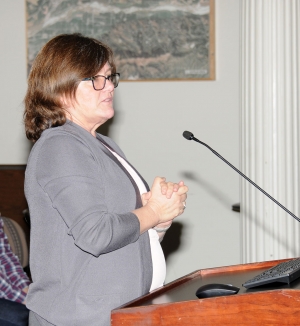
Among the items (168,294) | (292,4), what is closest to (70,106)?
(168,294)

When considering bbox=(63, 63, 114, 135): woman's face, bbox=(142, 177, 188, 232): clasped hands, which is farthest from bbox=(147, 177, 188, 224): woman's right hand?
bbox=(63, 63, 114, 135): woman's face

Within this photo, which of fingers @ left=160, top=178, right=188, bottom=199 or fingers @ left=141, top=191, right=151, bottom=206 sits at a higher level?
fingers @ left=160, top=178, right=188, bottom=199

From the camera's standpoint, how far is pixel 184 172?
4.55 meters

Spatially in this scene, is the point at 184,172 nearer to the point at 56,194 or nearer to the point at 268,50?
the point at 268,50

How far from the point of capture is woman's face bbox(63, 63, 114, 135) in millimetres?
1732

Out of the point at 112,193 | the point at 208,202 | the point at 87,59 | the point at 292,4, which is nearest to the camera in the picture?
the point at 112,193

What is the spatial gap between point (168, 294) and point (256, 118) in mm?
1615

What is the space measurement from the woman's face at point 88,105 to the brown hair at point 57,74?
0.8 inches

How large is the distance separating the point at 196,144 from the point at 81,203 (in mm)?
3108

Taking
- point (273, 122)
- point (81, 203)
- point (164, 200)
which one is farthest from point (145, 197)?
point (273, 122)

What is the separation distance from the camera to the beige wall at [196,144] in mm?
4512

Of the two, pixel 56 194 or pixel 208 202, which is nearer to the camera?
pixel 56 194

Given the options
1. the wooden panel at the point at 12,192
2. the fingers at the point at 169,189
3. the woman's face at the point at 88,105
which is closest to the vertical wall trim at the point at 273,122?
the fingers at the point at 169,189

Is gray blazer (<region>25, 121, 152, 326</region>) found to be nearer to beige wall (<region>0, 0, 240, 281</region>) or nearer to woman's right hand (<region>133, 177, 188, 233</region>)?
woman's right hand (<region>133, 177, 188, 233</region>)
